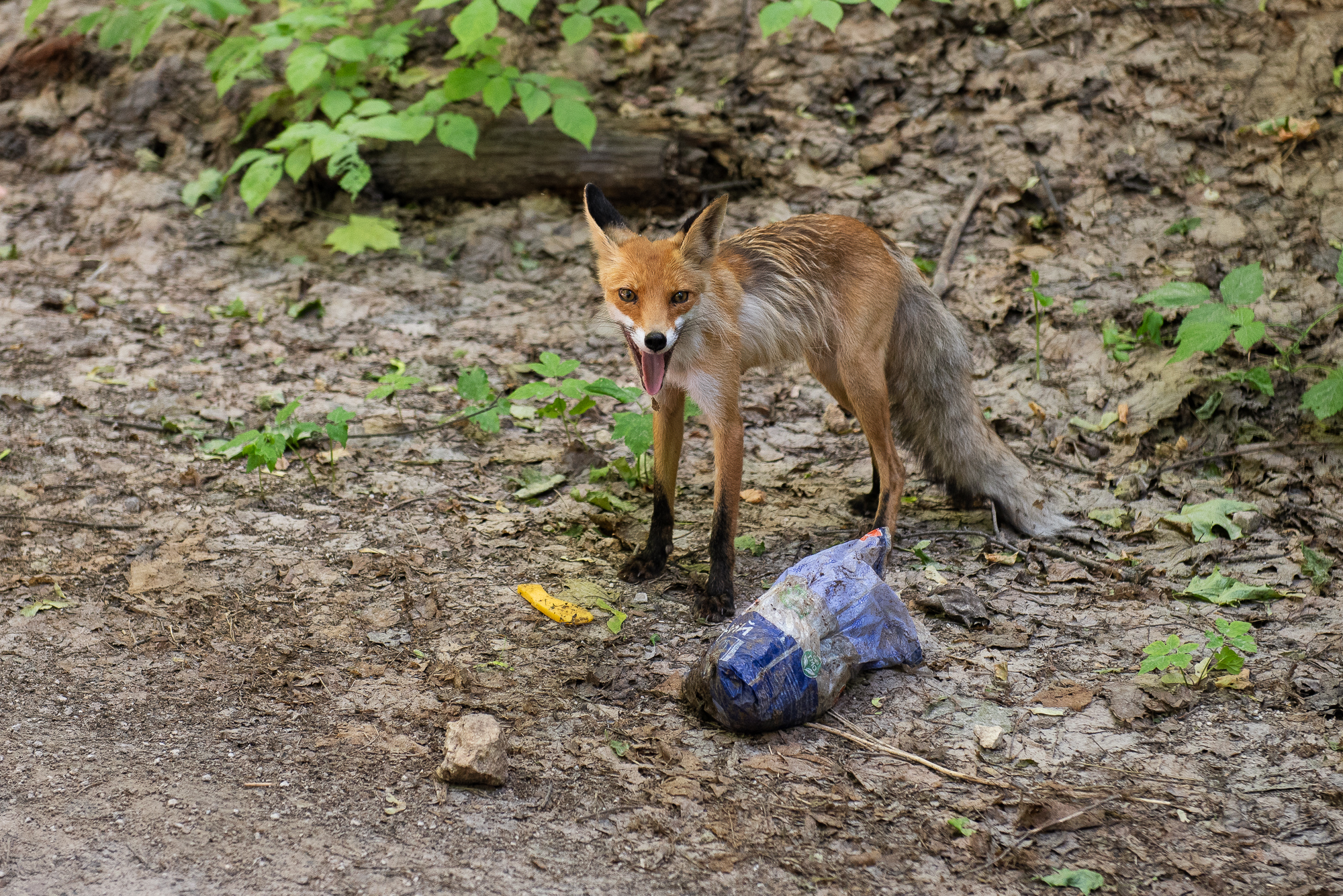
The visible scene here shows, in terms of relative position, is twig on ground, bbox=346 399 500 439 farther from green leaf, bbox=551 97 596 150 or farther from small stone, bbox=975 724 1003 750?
small stone, bbox=975 724 1003 750

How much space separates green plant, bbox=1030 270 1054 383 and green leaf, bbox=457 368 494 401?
9.60ft

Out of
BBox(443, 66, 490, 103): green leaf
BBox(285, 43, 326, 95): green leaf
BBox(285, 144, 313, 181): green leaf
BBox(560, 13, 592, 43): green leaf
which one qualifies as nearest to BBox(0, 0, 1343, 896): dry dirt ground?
BBox(285, 144, 313, 181): green leaf

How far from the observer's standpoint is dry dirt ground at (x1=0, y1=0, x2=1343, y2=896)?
8.81 ft

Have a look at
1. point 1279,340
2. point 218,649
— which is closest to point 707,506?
point 218,649

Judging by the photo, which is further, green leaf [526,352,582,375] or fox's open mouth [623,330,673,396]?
green leaf [526,352,582,375]

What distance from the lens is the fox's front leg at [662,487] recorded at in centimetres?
414

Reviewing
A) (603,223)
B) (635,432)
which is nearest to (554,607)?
(635,432)

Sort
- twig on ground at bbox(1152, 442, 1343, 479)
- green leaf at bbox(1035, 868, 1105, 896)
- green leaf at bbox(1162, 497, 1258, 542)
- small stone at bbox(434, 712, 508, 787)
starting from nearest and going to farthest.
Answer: green leaf at bbox(1035, 868, 1105, 896)
small stone at bbox(434, 712, 508, 787)
green leaf at bbox(1162, 497, 1258, 542)
twig on ground at bbox(1152, 442, 1343, 479)

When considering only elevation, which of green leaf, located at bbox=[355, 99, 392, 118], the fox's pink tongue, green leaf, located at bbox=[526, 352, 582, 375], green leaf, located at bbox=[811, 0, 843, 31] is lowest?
green leaf, located at bbox=[526, 352, 582, 375]

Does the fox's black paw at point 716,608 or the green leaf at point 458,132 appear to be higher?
the green leaf at point 458,132

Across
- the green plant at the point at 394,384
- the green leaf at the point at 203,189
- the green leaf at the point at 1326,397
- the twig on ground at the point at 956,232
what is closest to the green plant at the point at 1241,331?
the green leaf at the point at 1326,397

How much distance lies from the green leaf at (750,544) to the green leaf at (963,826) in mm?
1754

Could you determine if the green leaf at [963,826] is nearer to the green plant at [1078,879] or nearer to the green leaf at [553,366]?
the green plant at [1078,879]

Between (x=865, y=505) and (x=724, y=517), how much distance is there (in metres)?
1.13
